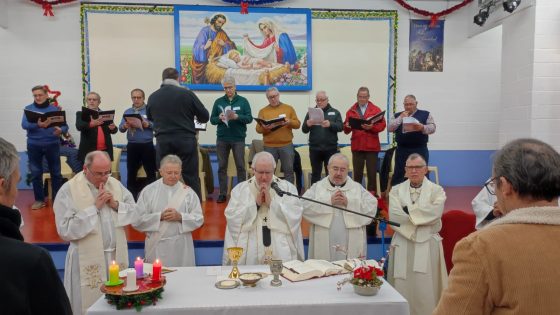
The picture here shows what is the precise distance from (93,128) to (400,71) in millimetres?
6239

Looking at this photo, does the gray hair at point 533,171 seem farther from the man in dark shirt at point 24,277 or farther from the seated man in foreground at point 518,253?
the man in dark shirt at point 24,277

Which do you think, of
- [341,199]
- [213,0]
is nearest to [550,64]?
[341,199]

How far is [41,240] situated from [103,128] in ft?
7.72

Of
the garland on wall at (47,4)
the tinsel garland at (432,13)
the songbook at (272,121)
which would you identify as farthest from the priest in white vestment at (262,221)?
the garland on wall at (47,4)

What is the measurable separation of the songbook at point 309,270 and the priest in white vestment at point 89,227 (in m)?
1.83

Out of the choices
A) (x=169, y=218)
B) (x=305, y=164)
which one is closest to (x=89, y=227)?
(x=169, y=218)

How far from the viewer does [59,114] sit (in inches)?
265

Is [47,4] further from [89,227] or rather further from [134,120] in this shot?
[89,227]

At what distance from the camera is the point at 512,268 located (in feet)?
4.90

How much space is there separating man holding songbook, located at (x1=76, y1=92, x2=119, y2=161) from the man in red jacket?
12.2 ft

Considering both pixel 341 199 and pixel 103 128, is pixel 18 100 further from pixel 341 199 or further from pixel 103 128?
pixel 341 199

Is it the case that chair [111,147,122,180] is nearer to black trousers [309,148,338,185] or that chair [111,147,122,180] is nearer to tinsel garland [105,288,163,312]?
black trousers [309,148,338,185]

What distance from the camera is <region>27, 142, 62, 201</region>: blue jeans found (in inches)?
279

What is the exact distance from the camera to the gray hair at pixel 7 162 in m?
1.69
